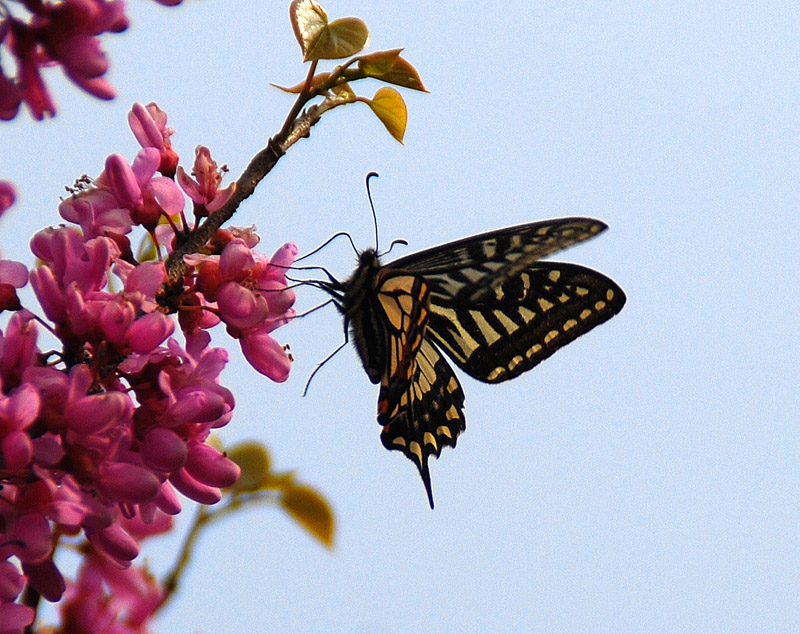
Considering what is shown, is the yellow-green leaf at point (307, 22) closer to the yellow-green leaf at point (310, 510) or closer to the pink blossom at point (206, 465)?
the pink blossom at point (206, 465)

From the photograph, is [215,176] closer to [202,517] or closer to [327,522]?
[202,517]

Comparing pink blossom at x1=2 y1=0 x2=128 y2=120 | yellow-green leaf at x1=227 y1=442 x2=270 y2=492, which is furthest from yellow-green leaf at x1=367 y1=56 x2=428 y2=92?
yellow-green leaf at x1=227 y1=442 x2=270 y2=492

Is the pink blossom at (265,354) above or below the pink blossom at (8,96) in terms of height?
below

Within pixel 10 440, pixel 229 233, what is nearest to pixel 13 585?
pixel 10 440

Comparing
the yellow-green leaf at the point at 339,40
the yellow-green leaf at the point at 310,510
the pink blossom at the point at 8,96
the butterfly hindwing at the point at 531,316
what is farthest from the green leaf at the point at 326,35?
the yellow-green leaf at the point at 310,510

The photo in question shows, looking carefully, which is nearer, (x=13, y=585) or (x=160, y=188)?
(x=13, y=585)

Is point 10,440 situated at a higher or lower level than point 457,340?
lower
